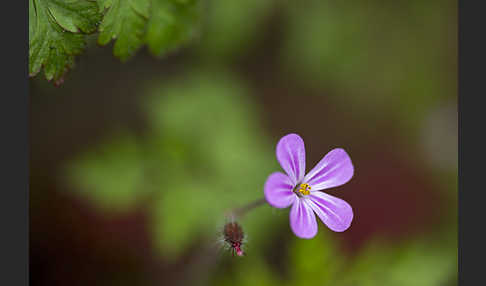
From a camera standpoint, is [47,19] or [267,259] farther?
[267,259]

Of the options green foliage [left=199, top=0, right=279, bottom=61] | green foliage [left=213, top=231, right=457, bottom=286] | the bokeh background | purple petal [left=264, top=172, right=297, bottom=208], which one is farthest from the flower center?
green foliage [left=199, top=0, right=279, bottom=61]

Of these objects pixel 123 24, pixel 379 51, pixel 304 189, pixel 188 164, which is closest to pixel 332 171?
pixel 304 189

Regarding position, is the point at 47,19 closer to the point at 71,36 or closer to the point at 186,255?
the point at 71,36

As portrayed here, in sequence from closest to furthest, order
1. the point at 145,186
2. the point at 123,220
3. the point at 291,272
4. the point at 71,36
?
the point at 71,36 < the point at 291,272 < the point at 145,186 < the point at 123,220

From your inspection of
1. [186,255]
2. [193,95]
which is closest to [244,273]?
[186,255]

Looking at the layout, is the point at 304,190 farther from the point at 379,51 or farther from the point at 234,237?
the point at 379,51

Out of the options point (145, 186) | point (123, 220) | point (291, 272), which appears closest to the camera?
point (291, 272)

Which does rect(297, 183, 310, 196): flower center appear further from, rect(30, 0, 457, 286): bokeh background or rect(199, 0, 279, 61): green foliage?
rect(199, 0, 279, 61): green foliage
